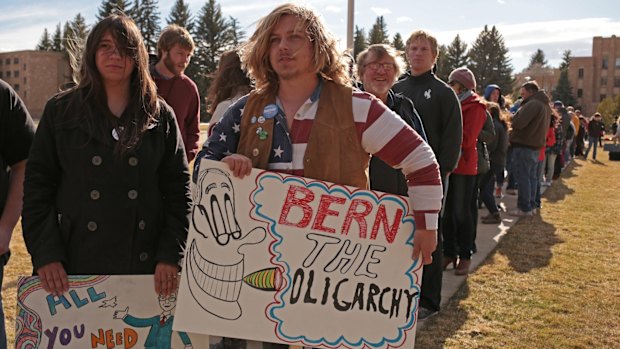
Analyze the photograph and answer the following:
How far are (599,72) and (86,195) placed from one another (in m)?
102

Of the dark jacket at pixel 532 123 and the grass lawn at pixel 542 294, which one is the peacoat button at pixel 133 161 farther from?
the dark jacket at pixel 532 123

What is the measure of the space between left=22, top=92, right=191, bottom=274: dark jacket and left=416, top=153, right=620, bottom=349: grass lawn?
2.45 metres

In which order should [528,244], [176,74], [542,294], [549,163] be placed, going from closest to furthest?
[176,74]
[542,294]
[528,244]
[549,163]

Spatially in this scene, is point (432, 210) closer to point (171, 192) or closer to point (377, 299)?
point (377, 299)

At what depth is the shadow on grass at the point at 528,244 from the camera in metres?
6.63

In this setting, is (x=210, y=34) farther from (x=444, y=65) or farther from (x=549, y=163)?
(x=549, y=163)

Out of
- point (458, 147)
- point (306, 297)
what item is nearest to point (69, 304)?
point (306, 297)

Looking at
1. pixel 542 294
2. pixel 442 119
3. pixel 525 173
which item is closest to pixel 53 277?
pixel 442 119

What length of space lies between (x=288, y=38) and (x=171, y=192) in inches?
34.8

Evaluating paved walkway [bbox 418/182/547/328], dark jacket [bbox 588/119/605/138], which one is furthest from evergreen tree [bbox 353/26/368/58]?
paved walkway [bbox 418/182/547/328]

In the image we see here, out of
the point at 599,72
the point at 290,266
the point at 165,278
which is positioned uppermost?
the point at 599,72

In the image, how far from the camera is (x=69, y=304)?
2.49 metres

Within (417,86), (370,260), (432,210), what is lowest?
(370,260)

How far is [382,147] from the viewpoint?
92.4 inches
